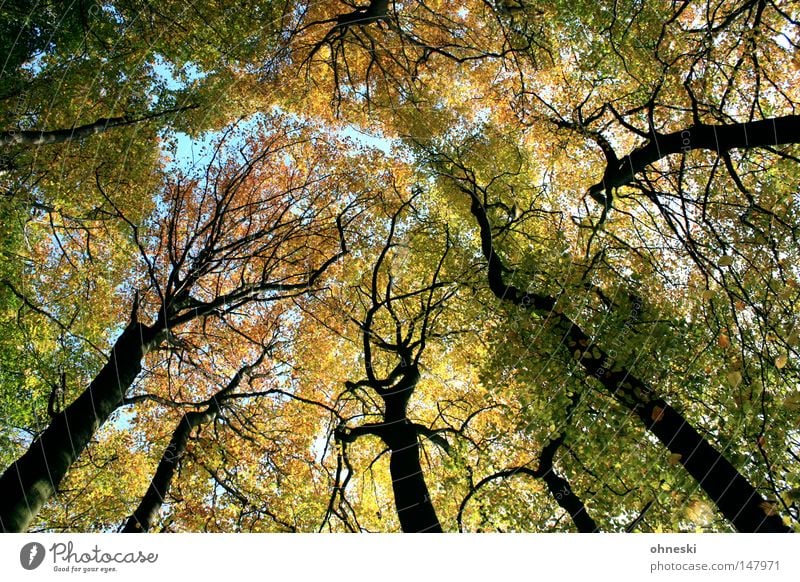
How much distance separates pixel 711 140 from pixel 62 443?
8.85 meters

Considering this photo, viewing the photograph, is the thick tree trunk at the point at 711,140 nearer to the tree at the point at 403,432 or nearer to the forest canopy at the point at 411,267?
the forest canopy at the point at 411,267

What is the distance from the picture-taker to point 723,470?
19.8 ft

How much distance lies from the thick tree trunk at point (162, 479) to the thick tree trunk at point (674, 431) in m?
5.48

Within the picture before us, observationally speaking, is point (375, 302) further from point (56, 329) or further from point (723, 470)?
point (56, 329)

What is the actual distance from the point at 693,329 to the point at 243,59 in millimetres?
8798

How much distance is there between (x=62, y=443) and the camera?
269 inches

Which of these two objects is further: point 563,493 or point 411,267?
point 411,267

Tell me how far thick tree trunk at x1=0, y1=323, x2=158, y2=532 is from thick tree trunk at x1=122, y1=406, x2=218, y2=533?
5.57ft

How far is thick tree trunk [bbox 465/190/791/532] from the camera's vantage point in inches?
227

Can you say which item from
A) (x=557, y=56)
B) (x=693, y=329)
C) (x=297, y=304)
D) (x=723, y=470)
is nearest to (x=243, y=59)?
(x=297, y=304)

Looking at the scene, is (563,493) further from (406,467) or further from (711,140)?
(711,140)

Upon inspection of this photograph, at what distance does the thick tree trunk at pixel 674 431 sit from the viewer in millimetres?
5777
